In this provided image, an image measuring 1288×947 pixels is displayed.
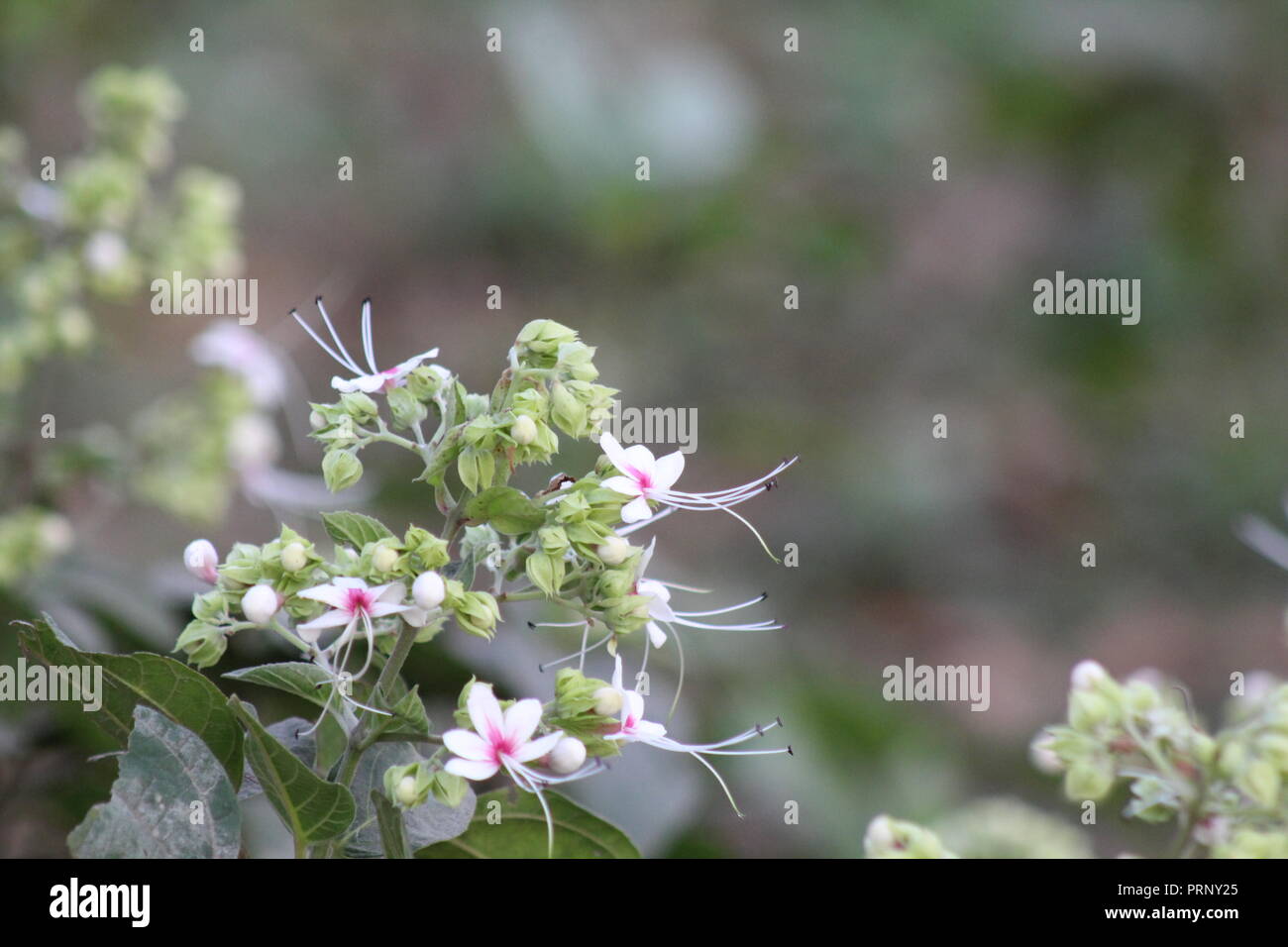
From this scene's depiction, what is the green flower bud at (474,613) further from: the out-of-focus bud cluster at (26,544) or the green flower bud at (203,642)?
the out-of-focus bud cluster at (26,544)

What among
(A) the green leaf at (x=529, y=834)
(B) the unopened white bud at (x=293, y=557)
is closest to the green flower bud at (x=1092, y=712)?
(A) the green leaf at (x=529, y=834)

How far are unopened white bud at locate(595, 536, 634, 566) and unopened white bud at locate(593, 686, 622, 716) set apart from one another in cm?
7

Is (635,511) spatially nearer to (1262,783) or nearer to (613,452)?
(613,452)

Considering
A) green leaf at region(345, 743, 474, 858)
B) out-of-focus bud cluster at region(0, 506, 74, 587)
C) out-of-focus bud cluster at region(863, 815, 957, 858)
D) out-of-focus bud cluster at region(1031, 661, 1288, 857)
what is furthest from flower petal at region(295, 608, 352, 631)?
out-of-focus bud cluster at region(0, 506, 74, 587)

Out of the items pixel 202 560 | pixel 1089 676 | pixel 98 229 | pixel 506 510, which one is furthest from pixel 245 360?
pixel 1089 676

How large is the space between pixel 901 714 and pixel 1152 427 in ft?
4.80

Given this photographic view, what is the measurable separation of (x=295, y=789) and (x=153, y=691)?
105mm

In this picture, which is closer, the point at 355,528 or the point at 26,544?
the point at 355,528

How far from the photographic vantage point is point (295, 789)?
0.73 meters

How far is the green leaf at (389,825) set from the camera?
2.40ft

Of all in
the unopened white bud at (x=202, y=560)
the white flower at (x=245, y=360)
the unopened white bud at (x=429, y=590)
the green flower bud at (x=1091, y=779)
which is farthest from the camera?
the white flower at (x=245, y=360)

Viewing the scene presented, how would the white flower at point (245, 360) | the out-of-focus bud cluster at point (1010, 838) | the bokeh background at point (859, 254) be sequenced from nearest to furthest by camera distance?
1. the out-of-focus bud cluster at point (1010, 838)
2. the white flower at point (245, 360)
3. the bokeh background at point (859, 254)

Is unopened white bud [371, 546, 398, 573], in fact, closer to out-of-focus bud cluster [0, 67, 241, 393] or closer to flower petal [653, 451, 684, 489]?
flower petal [653, 451, 684, 489]

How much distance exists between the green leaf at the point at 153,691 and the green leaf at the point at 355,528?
106 millimetres
